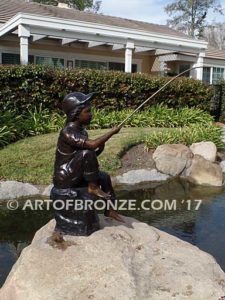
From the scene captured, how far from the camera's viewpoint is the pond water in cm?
562

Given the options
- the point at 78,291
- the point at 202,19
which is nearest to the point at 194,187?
the point at 78,291

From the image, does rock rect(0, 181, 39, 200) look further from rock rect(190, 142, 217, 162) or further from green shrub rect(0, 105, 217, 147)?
rock rect(190, 142, 217, 162)

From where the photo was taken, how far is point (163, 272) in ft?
12.1

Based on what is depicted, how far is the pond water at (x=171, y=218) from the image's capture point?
5.62 metres

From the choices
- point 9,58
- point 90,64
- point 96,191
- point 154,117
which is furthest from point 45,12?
point 96,191

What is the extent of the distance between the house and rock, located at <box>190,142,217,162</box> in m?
7.69

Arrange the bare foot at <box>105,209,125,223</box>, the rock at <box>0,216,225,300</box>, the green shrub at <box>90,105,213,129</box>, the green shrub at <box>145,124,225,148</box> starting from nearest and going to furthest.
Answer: the rock at <box>0,216,225,300</box>
the bare foot at <box>105,209,125,223</box>
the green shrub at <box>145,124,225,148</box>
the green shrub at <box>90,105,213,129</box>

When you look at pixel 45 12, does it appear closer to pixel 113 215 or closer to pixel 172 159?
pixel 172 159

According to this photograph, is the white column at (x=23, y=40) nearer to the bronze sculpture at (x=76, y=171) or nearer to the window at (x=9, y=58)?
the window at (x=9, y=58)

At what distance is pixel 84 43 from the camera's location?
778 inches

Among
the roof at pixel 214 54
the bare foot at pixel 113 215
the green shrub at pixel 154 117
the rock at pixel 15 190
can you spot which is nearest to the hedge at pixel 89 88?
the green shrub at pixel 154 117

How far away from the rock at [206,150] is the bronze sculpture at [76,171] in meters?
6.86

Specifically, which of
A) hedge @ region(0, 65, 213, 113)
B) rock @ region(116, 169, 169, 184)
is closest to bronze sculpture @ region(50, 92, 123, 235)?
rock @ region(116, 169, 169, 184)

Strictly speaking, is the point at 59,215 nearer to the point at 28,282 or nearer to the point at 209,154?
the point at 28,282
